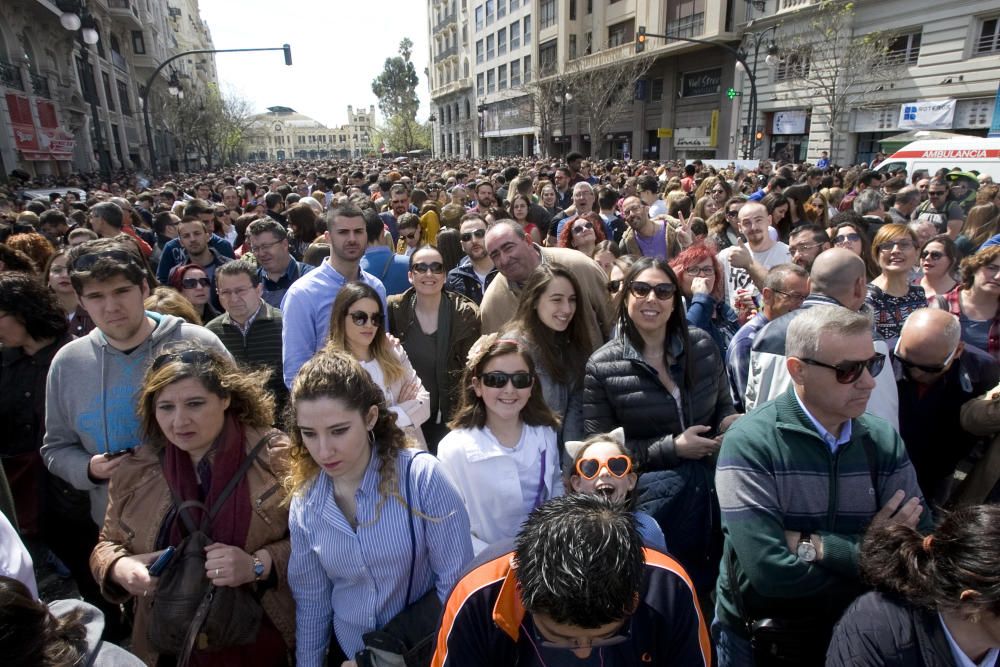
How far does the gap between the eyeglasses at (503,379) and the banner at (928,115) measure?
87.9ft

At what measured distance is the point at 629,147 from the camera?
137 ft

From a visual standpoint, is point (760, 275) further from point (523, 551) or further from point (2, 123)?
point (2, 123)

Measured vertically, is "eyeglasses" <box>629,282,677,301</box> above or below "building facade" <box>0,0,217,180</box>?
below

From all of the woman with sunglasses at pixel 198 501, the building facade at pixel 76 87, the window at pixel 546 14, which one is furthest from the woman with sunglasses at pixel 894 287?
the window at pixel 546 14

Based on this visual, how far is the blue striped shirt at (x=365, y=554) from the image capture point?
2055mm

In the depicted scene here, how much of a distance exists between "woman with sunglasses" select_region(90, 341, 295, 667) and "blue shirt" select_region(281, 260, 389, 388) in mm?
1382

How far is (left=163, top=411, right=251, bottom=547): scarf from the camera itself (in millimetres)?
2107

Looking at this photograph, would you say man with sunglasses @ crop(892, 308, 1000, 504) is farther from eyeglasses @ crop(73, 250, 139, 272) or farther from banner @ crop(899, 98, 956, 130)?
banner @ crop(899, 98, 956, 130)

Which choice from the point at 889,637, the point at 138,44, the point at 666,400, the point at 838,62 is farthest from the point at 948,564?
the point at 138,44

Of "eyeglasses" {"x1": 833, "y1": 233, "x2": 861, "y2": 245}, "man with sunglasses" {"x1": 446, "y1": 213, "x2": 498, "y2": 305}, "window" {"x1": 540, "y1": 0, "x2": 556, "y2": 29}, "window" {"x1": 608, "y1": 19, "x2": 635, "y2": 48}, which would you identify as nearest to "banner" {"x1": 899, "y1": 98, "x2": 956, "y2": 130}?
"window" {"x1": 608, "y1": 19, "x2": 635, "y2": 48}

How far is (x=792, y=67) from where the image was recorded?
86.2 feet

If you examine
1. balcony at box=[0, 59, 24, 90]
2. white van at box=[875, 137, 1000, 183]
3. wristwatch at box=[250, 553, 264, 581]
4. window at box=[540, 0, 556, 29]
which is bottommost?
wristwatch at box=[250, 553, 264, 581]

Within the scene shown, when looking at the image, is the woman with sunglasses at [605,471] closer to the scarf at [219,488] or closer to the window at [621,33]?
the scarf at [219,488]

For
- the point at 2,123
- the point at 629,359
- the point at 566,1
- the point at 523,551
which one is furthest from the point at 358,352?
the point at 566,1
